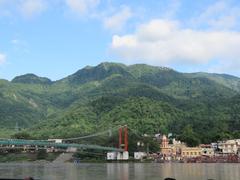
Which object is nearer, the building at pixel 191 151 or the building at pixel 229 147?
the building at pixel 229 147

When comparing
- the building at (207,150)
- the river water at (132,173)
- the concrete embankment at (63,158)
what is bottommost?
the river water at (132,173)

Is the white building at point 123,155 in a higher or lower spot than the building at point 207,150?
lower

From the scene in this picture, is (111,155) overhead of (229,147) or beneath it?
beneath

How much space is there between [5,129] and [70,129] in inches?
1244

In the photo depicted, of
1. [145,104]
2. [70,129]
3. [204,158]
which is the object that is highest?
[145,104]

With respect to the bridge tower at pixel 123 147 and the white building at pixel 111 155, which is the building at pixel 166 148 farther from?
the white building at pixel 111 155

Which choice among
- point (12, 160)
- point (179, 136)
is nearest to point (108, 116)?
point (179, 136)

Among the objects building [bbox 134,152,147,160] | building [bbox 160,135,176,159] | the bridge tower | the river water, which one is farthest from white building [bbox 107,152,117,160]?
the river water

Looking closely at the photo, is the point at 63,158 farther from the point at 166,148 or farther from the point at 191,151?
the point at 191,151

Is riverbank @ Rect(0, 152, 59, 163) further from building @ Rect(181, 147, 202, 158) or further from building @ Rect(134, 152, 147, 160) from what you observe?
building @ Rect(181, 147, 202, 158)

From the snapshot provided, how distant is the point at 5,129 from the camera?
12606 cm

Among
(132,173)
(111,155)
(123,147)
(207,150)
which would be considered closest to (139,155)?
(123,147)

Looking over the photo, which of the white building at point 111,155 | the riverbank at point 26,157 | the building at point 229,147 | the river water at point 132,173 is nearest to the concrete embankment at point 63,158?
the riverbank at point 26,157

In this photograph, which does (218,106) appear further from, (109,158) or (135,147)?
(109,158)
